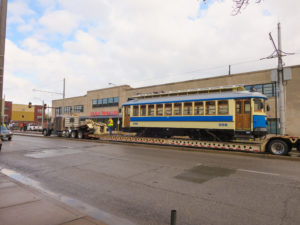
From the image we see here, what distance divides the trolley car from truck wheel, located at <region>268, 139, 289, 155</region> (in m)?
1.20

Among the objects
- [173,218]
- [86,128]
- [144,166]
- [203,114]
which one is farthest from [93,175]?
[86,128]

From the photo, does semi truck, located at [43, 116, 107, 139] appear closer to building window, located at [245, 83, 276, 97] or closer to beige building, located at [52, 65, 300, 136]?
beige building, located at [52, 65, 300, 136]

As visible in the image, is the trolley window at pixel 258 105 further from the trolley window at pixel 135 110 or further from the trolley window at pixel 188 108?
the trolley window at pixel 135 110

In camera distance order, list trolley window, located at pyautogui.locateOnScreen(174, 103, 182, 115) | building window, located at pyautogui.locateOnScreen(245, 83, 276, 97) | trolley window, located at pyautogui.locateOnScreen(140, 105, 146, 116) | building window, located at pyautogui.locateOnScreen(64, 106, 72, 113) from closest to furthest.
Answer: trolley window, located at pyautogui.locateOnScreen(174, 103, 182, 115) → trolley window, located at pyautogui.locateOnScreen(140, 105, 146, 116) → building window, located at pyautogui.locateOnScreen(245, 83, 276, 97) → building window, located at pyautogui.locateOnScreen(64, 106, 72, 113)

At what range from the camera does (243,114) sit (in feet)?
40.8

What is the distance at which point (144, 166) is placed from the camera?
27.0ft

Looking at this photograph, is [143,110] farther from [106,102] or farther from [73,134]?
[106,102]

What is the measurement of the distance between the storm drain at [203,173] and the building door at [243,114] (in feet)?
17.9

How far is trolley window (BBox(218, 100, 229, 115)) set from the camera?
13.0 metres

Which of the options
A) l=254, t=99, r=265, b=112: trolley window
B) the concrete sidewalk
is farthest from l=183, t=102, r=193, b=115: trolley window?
the concrete sidewalk

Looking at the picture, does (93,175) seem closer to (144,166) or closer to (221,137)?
(144,166)

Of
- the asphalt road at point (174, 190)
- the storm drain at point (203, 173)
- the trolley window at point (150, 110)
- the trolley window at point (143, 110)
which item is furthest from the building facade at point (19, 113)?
the storm drain at point (203, 173)

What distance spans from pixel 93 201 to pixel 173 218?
281 cm

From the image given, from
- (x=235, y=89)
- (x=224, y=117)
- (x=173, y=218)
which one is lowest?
(x=173, y=218)
